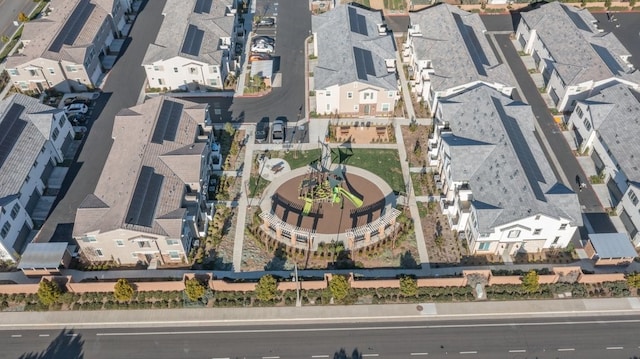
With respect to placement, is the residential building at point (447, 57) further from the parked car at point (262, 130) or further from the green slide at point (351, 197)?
the parked car at point (262, 130)

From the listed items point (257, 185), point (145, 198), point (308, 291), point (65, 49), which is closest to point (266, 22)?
point (65, 49)

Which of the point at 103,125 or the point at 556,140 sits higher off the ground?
the point at 556,140

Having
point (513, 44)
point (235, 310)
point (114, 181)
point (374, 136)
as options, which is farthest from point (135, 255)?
point (513, 44)

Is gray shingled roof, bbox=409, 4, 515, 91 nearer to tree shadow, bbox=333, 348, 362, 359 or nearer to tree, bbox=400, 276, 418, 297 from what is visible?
tree, bbox=400, 276, 418, 297

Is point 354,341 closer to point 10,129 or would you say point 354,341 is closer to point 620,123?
point 620,123

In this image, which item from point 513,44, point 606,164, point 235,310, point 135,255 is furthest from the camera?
point 513,44

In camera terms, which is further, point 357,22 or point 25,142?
point 357,22

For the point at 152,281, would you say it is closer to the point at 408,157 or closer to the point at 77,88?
the point at 408,157
